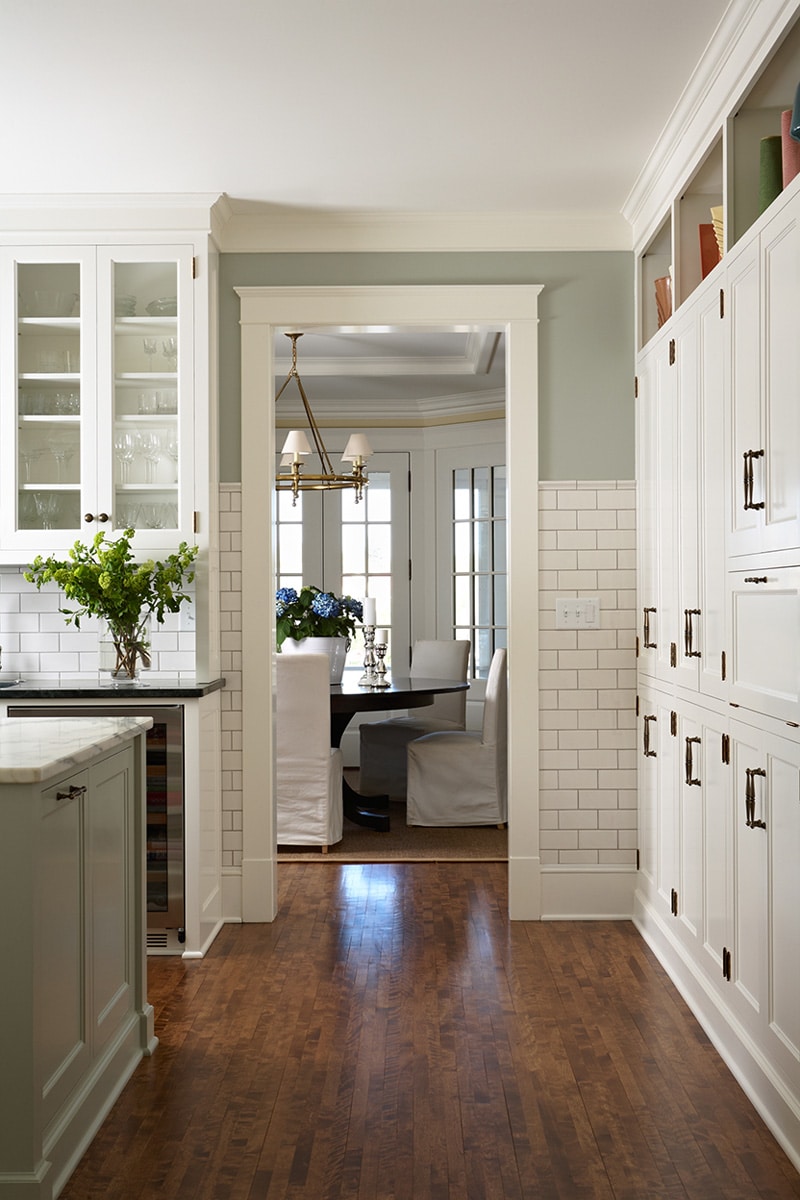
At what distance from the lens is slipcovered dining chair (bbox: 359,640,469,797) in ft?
21.5

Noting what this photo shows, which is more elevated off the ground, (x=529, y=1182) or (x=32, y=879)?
(x=32, y=879)

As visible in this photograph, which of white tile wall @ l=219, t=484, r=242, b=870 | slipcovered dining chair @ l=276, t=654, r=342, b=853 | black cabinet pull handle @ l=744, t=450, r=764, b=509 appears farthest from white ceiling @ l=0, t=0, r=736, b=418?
slipcovered dining chair @ l=276, t=654, r=342, b=853

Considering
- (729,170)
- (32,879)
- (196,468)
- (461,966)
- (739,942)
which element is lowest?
(461,966)

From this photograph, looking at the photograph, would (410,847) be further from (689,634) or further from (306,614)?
(689,634)

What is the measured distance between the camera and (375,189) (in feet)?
12.9

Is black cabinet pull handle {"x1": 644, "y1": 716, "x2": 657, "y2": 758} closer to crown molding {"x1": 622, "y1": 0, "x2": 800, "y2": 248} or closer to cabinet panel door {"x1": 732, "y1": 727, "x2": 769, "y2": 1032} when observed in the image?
cabinet panel door {"x1": 732, "y1": 727, "x2": 769, "y2": 1032}

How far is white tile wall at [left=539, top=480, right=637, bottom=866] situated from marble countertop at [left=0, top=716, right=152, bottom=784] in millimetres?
1840

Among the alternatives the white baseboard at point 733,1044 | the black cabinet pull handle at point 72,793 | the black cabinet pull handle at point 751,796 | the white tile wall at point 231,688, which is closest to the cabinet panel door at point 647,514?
the white baseboard at point 733,1044

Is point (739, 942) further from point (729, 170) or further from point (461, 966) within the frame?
point (729, 170)

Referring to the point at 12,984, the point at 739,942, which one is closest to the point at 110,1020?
the point at 12,984

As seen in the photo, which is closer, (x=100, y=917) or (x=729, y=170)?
(x=100, y=917)

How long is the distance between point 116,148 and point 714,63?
1.89 metres

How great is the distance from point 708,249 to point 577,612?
150cm

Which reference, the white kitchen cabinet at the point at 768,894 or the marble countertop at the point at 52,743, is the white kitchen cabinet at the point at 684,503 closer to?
the white kitchen cabinet at the point at 768,894
